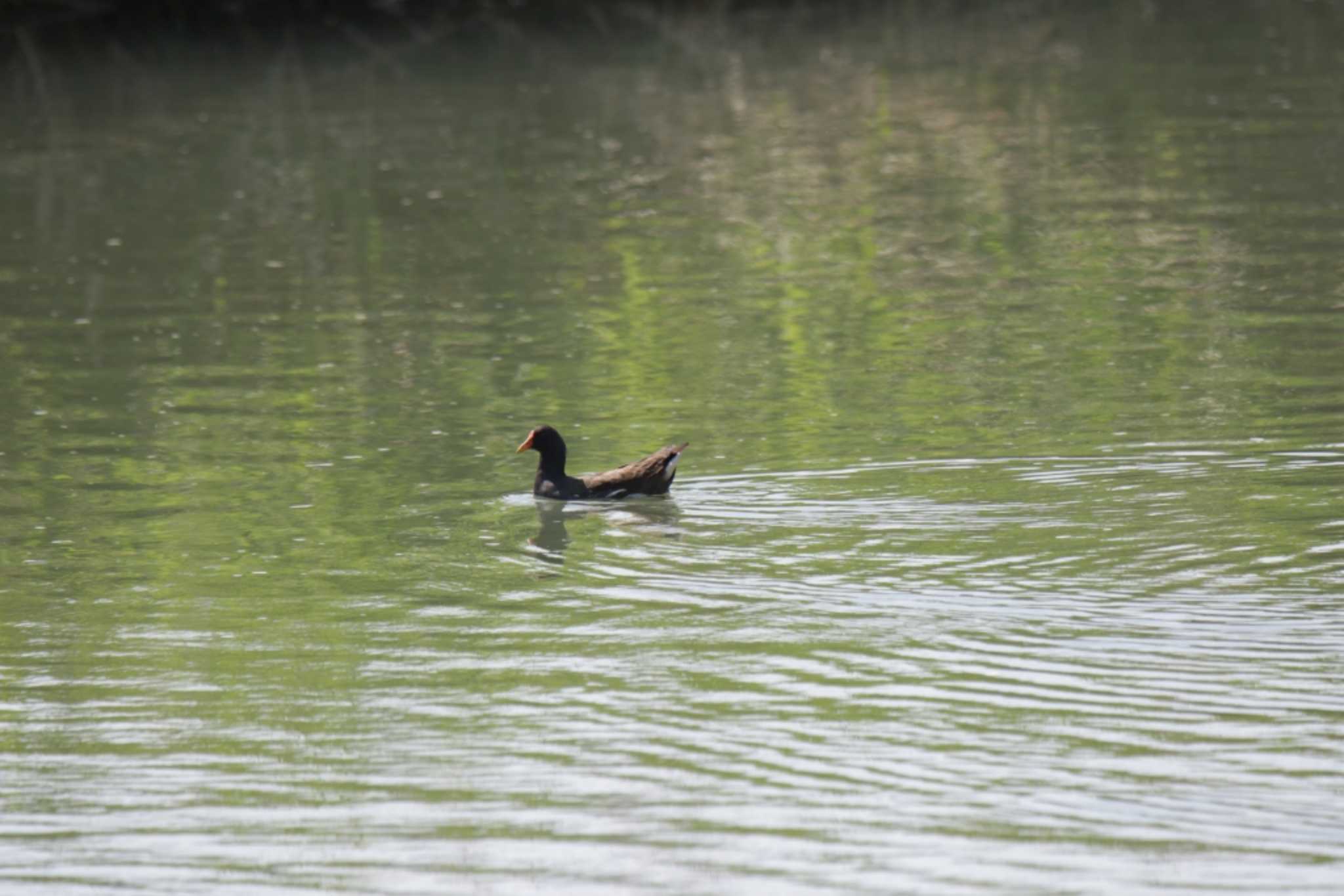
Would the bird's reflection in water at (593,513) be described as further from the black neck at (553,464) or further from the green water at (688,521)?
the black neck at (553,464)

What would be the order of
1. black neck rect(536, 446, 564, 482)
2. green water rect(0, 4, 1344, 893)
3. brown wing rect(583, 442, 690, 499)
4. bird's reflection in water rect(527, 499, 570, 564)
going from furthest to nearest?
black neck rect(536, 446, 564, 482), brown wing rect(583, 442, 690, 499), bird's reflection in water rect(527, 499, 570, 564), green water rect(0, 4, 1344, 893)

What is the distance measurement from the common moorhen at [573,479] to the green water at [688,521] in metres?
0.16

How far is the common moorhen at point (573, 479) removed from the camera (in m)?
12.9

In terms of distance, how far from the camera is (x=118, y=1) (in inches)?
1882

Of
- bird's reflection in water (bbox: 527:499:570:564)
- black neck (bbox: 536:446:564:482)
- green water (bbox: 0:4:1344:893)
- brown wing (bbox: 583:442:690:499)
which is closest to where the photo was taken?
green water (bbox: 0:4:1344:893)

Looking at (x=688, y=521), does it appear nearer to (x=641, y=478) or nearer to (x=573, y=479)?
(x=641, y=478)

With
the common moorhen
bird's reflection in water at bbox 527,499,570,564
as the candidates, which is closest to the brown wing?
the common moorhen

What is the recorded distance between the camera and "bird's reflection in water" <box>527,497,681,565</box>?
12109 millimetres

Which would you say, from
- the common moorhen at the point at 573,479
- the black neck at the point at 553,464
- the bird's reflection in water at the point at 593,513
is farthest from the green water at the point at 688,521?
the black neck at the point at 553,464

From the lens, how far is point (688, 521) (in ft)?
40.5

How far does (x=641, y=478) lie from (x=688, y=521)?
597 millimetres

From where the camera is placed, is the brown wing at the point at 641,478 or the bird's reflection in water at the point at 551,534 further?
the brown wing at the point at 641,478

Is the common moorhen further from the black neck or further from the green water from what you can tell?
the green water

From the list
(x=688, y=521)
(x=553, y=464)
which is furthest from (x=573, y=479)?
(x=688, y=521)
